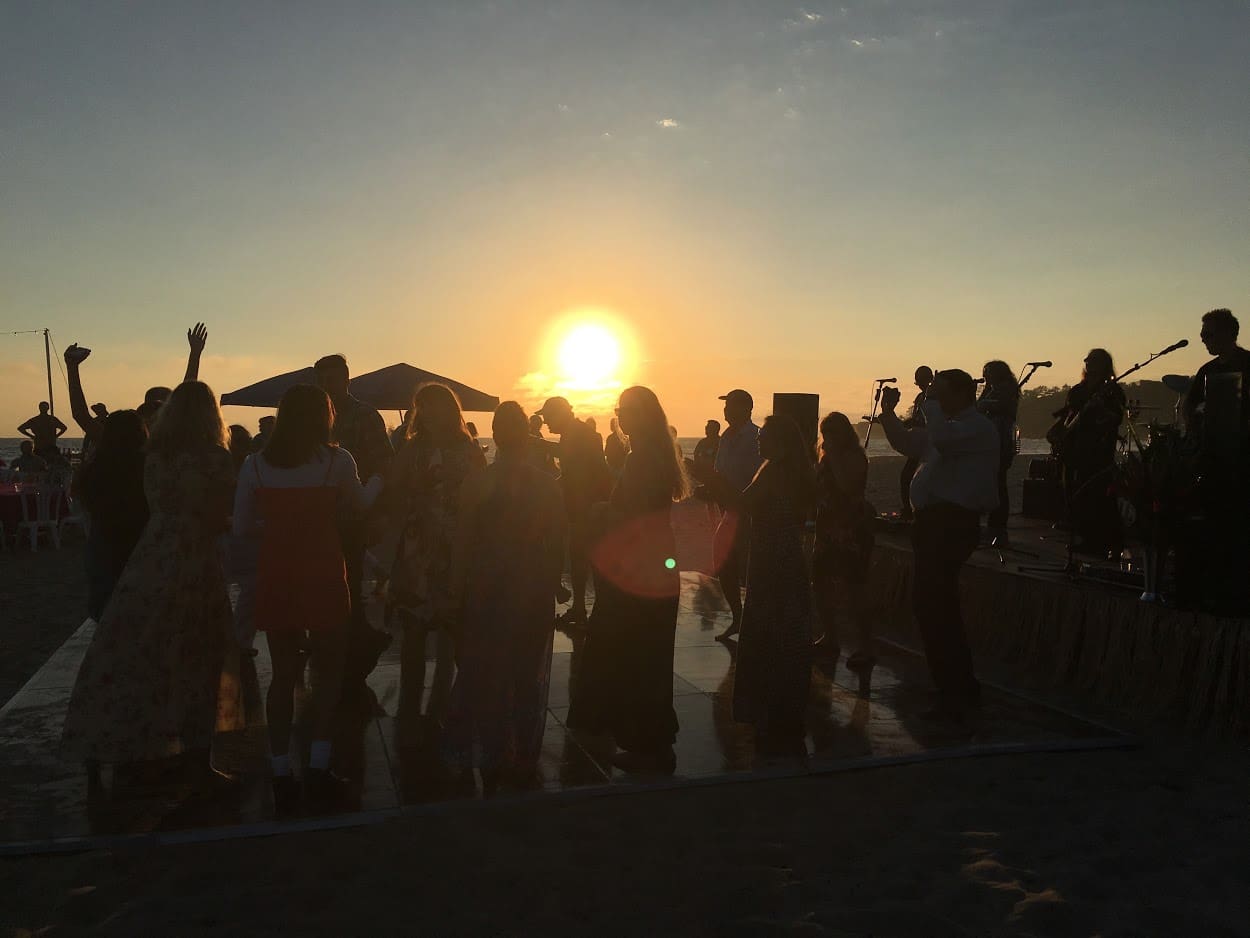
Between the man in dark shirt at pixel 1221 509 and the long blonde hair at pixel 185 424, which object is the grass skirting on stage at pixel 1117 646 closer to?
the man in dark shirt at pixel 1221 509

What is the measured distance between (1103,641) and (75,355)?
6.57 meters

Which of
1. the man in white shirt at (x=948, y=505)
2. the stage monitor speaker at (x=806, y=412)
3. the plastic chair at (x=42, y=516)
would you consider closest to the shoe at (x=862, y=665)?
the man in white shirt at (x=948, y=505)

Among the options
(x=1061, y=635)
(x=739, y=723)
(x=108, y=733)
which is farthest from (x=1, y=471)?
(x=1061, y=635)

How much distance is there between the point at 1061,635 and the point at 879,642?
63.3 inches

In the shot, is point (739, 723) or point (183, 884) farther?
point (739, 723)

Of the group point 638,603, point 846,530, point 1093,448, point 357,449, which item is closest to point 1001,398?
point 1093,448

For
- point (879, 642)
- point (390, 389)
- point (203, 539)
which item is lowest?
point (879, 642)

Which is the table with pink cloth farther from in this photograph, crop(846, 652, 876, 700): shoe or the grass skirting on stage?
the grass skirting on stage

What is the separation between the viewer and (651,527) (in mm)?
4691

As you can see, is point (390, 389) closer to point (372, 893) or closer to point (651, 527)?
point (651, 527)

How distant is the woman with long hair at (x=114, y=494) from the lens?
4695 mm

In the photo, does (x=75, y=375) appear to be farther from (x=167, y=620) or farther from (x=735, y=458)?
(x=735, y=458)

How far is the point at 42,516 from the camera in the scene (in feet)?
47.4

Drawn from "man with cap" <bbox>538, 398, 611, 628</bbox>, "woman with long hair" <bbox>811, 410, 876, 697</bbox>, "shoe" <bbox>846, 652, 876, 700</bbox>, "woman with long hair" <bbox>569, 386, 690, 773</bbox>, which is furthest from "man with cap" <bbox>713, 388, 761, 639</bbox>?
"woman with long hair" <bbox>569, 386, 690, 773</bbox>
